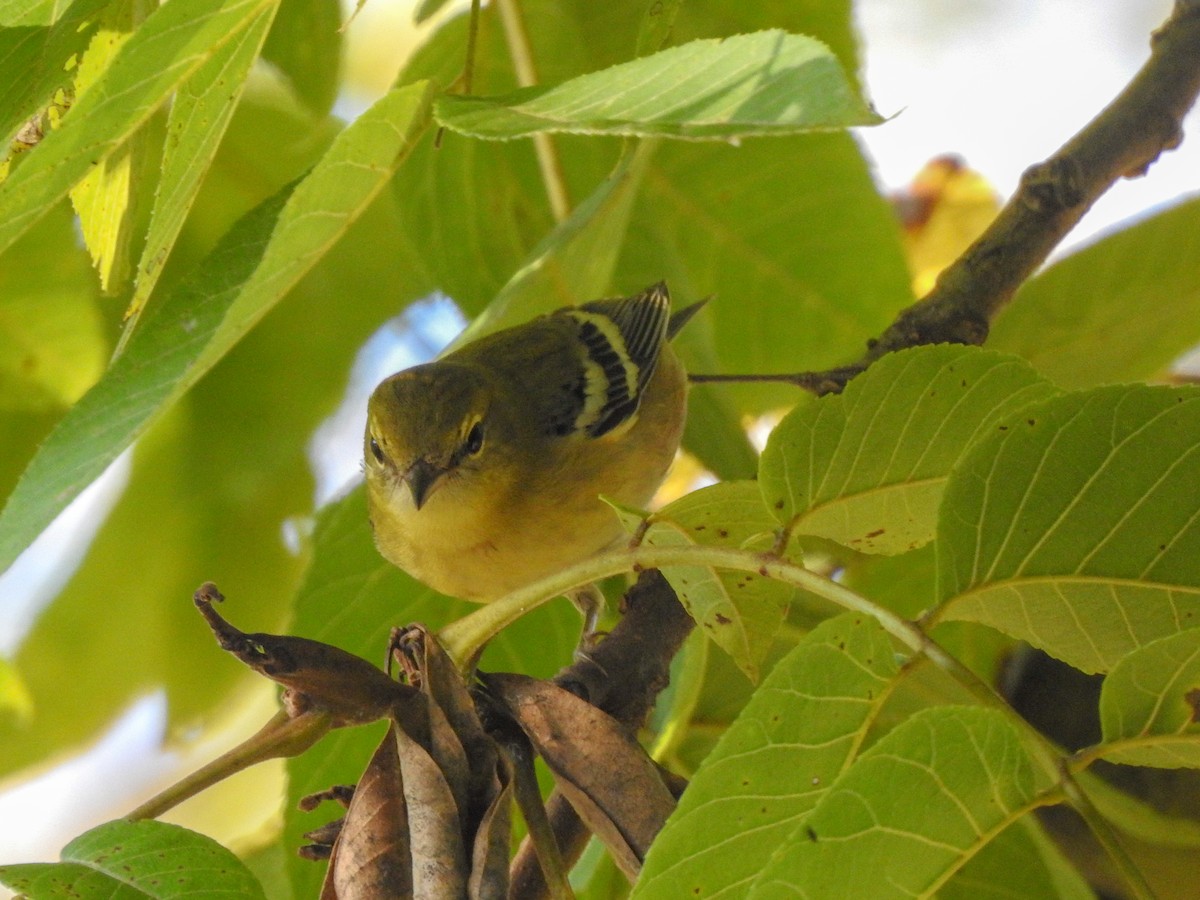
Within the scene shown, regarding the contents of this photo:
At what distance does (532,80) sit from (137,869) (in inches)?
70.6

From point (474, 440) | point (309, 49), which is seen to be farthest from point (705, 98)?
point (474, 440)

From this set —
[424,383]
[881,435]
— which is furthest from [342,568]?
[881,435]

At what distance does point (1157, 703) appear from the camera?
1094 millimetres

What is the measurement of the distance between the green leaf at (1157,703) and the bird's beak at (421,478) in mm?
1739

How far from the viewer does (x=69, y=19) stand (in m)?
1.46

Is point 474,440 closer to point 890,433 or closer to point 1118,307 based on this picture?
point 1118,307

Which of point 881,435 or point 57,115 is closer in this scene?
point 881,435

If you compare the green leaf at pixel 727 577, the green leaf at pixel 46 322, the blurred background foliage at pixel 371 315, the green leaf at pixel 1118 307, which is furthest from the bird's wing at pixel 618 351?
the green leaf at pixel 727 577

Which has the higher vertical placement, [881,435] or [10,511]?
[10,511]

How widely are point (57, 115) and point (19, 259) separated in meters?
1.09

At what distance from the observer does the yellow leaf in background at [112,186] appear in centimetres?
163

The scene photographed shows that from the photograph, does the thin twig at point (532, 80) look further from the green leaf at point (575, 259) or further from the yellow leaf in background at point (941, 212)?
the yellow leaf in background at point (941, 212)

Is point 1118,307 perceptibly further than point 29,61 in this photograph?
Yes

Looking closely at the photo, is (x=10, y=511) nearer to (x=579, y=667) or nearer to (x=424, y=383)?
(x=579, y=667)
